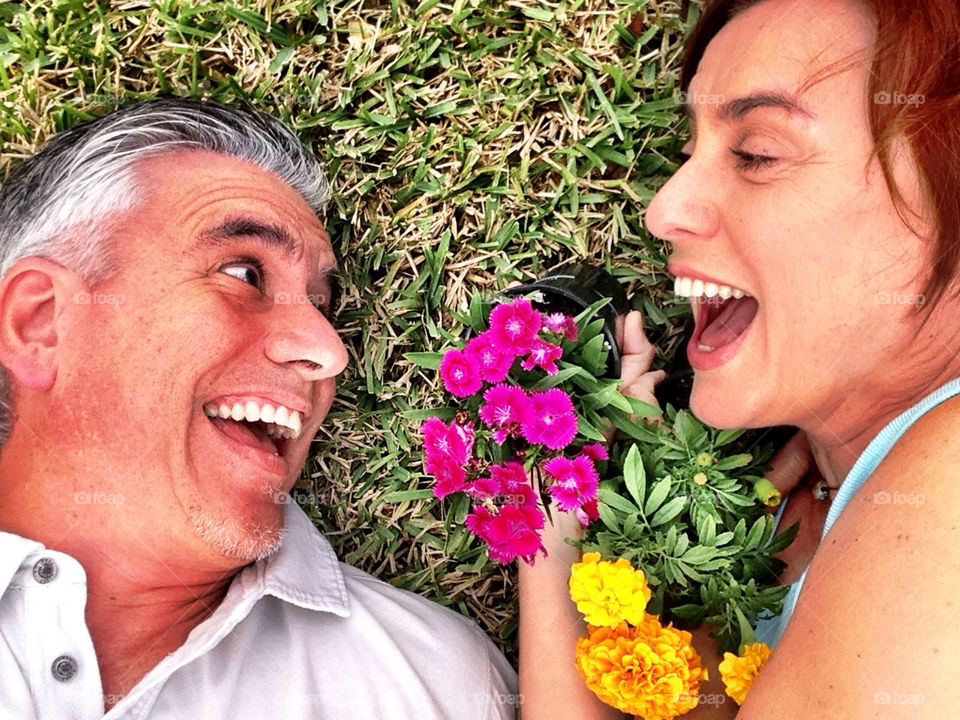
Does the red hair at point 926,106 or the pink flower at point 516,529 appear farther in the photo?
the pink flower at point 516,529

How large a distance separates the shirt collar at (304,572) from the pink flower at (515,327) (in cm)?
80

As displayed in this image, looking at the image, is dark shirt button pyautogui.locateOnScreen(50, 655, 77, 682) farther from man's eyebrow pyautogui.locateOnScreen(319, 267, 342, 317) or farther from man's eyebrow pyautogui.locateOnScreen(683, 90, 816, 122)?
man's eyebrow pyautogui.locateOnScreen(683, 90, 816, 122)

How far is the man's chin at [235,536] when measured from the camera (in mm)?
2099

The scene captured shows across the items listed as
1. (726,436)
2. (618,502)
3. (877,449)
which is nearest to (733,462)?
(726,436)

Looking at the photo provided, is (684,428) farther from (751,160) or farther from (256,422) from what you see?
(256,422)

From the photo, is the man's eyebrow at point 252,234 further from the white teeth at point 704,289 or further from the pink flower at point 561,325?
the white teeth at point 704,289

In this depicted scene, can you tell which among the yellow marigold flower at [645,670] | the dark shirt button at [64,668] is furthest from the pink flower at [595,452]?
the dark shirt button at [64,668]

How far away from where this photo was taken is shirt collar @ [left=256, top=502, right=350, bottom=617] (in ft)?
7.41

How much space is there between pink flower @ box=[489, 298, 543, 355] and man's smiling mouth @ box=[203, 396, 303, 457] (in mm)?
549

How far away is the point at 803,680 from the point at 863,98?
1105 mm

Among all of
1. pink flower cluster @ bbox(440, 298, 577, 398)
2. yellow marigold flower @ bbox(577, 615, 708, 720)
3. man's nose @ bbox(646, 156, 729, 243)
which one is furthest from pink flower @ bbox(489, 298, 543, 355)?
yellow marigold flower @ bbox(577, 615, 708, 720)

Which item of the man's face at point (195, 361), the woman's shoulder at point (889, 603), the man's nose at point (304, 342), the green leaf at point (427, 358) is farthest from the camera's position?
the green leaf at point (427, 358)

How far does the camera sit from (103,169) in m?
2.19

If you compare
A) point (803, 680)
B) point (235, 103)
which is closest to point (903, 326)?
point (803, 680)
